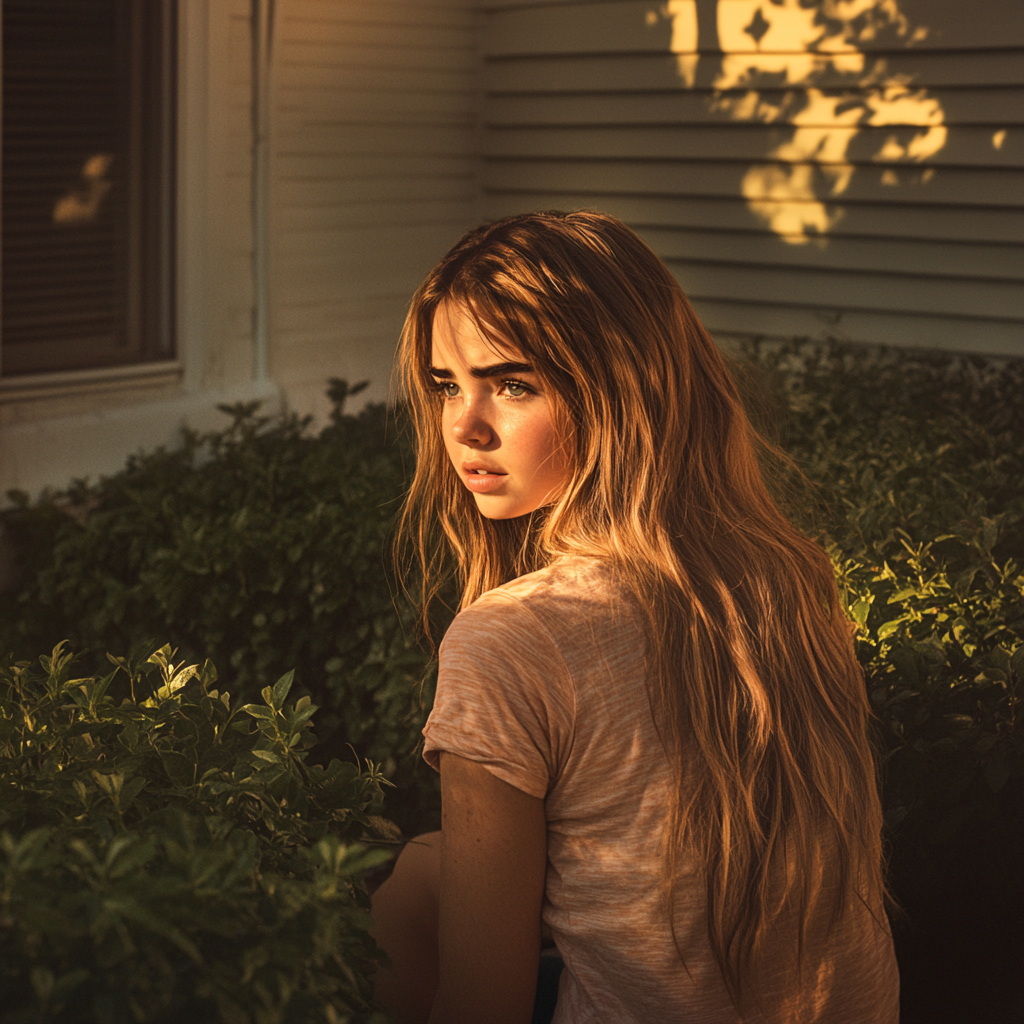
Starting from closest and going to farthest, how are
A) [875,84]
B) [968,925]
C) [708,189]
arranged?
[968,925]
[875,84]
[708,189]

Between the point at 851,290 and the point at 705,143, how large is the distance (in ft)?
3.53

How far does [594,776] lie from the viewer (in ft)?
5.27

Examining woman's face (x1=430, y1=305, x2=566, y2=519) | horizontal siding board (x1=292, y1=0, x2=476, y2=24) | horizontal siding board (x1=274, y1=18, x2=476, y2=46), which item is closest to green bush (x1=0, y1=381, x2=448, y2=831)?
woman's face (x1=430, y1=305, x2=566, y2=519)

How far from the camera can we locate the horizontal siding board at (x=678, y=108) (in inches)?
213

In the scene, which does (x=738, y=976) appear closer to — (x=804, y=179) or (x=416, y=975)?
(x=416, y=975)

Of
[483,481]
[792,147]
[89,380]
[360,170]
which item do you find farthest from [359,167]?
[483,481]

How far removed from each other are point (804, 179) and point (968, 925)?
4.24 m

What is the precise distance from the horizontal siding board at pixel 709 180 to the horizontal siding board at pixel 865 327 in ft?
1.79

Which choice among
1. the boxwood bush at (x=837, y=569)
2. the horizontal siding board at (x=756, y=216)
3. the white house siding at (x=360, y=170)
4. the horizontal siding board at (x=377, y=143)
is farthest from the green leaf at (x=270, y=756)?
the horizontal siding board at (x=377, y=143)

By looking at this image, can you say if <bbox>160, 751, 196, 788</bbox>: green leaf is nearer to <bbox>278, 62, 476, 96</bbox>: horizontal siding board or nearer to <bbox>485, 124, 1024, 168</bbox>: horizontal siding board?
<bbox>278, 62, 476, 96</bbox>: horizontal siding board

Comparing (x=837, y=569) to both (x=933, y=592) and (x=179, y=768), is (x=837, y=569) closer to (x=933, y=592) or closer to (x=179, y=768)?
(x=933, y=592)

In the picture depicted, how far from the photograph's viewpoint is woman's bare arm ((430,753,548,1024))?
5.17 feet

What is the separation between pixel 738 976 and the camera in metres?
1.63

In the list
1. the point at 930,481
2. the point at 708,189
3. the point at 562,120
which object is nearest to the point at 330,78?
the point at 562,120
